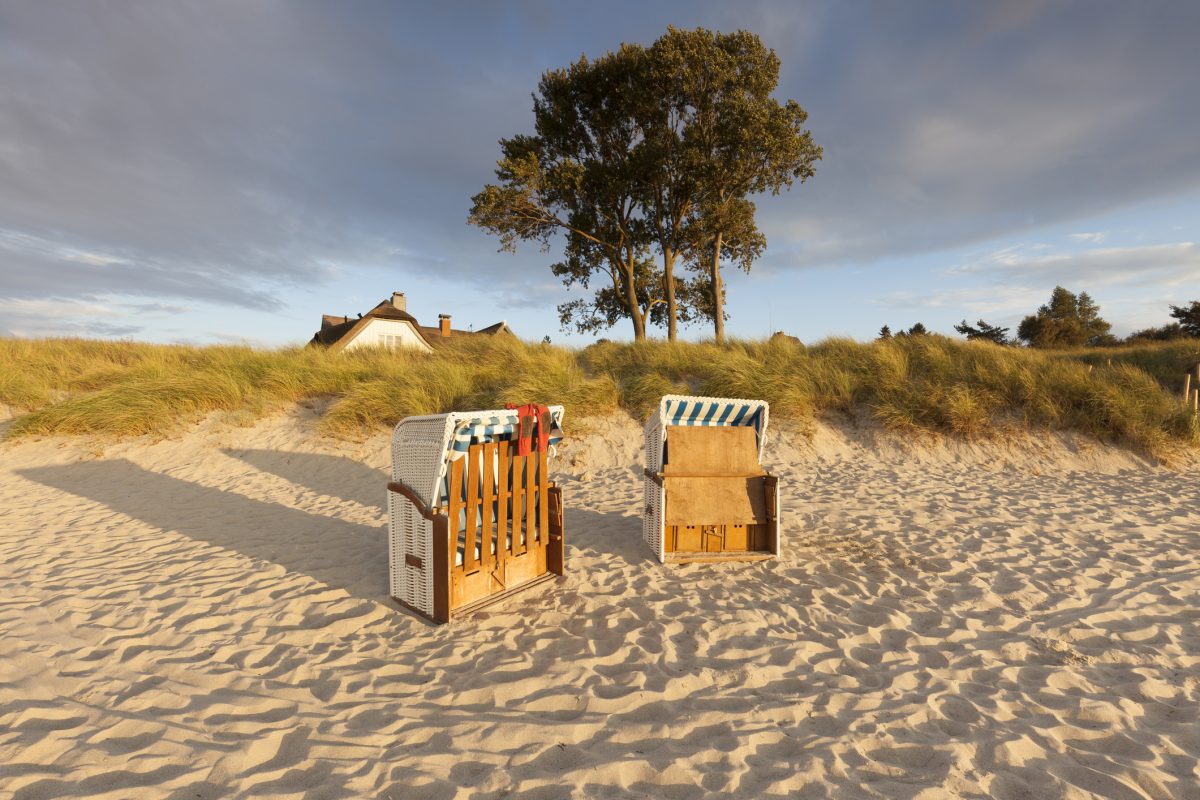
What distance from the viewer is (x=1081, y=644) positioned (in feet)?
11.7

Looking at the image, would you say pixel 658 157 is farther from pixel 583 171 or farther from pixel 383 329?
pixel 383 329

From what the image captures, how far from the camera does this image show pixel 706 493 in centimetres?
555

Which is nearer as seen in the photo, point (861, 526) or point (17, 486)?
point (861, 526)

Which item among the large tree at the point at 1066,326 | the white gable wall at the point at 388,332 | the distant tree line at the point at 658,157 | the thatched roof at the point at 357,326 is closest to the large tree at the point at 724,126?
the distant tree line at the point at 658,157

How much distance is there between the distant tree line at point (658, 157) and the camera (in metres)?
18.3

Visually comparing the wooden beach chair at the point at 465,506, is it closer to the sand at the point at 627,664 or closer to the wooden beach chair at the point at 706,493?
the sand at the point at 627,664

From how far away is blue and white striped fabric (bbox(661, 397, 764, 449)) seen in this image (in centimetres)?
572

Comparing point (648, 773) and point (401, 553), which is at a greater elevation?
point (401, 553)

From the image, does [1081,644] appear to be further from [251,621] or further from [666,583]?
[251,621]

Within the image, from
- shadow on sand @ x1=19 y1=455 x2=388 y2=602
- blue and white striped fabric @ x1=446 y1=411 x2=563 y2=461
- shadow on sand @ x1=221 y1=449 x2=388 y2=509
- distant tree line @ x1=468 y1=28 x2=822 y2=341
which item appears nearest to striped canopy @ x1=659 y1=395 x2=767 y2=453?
blue and white striped fabric @ x1=446 y1=411 x2=563 y2=461

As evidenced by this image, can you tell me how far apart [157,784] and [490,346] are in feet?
42.3

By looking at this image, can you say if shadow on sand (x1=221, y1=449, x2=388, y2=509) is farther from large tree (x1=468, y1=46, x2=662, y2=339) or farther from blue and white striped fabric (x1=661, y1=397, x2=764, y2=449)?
large tree (x1=468, y1=46, x2=662, y2=339)

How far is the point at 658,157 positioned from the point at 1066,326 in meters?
36.3

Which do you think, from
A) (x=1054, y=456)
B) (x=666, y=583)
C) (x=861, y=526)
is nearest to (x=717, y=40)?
(x=1054, y=456)
